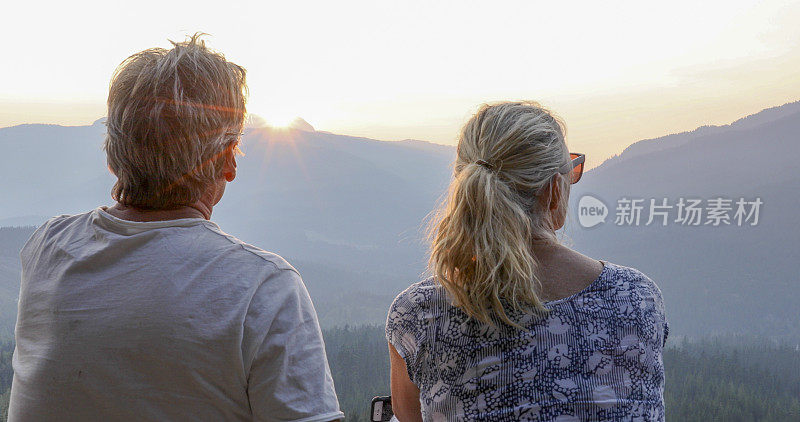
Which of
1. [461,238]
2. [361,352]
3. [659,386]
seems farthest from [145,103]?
[361,352]

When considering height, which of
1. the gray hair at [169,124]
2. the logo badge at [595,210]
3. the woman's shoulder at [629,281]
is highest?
the gray hair at [169,124]

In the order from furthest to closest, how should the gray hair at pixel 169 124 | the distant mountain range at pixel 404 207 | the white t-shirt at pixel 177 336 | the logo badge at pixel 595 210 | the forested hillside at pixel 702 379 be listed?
the distant mountain range at pixel 404 207 < the forested hillside at pixel 702 379 < the logo badge at pixel 595 210 < the gray hair at pixel 169 124 < the white t-shirt at pixel 177 336

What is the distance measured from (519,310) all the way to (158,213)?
2.33ft

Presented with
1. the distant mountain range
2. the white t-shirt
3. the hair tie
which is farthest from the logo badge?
the distant mountain range

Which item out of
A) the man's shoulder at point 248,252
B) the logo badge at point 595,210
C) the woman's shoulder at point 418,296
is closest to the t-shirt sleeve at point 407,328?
the woman's shoulder at point 418,296

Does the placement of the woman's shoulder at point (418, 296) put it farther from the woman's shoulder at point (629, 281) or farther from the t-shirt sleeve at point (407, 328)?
the woman's shoulder at point (629, 281)

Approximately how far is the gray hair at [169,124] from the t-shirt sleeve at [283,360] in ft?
0.82

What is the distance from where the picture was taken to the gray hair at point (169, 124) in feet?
3.17

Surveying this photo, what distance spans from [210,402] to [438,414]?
517mm

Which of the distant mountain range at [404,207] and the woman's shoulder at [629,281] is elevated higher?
the woman's shoulder at [629,281]

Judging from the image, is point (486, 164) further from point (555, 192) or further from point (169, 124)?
point (169, 124)

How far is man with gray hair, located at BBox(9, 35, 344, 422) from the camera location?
Result: 2.84 ft

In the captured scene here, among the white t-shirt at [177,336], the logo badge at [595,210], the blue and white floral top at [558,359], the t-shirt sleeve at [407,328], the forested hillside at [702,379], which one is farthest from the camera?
the forested hillside at [702,379]

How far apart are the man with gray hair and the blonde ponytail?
0.43 m
